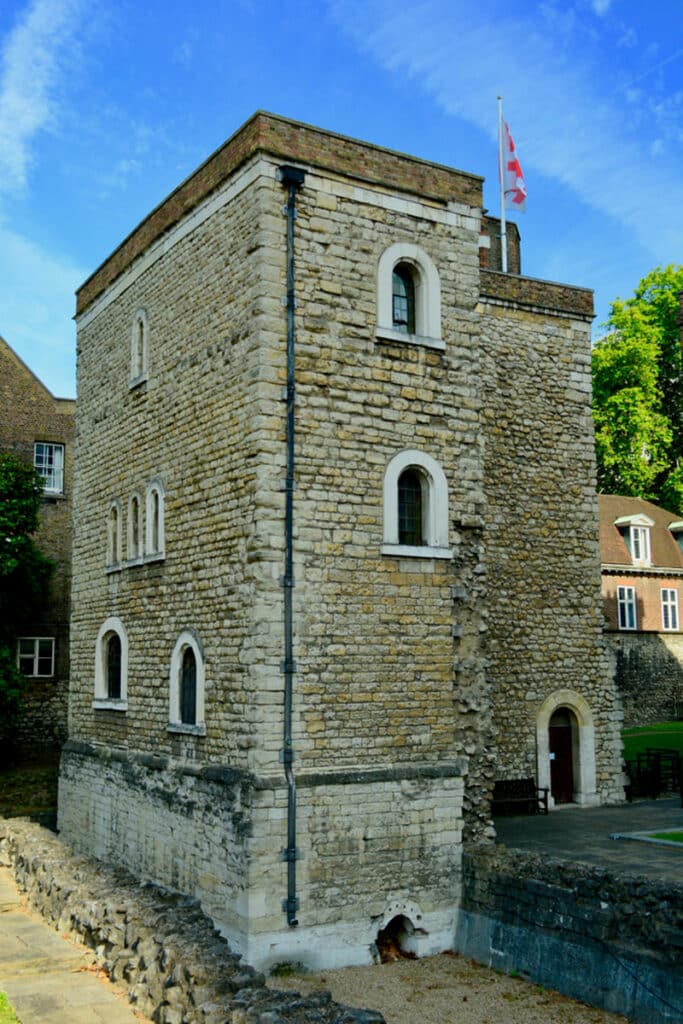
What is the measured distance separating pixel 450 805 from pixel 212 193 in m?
9.57

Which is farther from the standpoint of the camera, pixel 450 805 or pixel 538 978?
pixel 450 805

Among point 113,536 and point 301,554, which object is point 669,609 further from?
point 301,554

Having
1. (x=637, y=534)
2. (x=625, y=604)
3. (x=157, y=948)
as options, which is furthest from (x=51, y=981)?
(x=637, y=534)

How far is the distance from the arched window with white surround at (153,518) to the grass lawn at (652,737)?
1545cm

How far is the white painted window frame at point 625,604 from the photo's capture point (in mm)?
36844

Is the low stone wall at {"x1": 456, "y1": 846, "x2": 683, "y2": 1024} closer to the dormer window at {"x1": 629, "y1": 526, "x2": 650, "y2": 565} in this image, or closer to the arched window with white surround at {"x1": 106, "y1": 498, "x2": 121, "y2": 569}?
the arched window with white surround at {"x1": 106, "y1": 498, "x2": 121, "y2": 569}

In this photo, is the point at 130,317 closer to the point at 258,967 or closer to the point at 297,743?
the point at 297,743

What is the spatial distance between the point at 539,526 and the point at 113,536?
825 centimetres

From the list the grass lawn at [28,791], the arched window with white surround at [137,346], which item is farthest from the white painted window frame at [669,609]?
the arched window with white surround at [137,346]

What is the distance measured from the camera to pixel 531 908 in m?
12.8

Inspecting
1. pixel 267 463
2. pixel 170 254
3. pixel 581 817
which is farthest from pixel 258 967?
pixel 170 254

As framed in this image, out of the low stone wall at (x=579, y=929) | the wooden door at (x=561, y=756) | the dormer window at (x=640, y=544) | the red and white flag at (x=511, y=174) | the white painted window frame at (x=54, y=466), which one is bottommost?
the low stone wall at (x=579, y=929)

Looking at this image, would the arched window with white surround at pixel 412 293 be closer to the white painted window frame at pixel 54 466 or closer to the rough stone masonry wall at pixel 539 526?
the rough stone masonry wall at pixel 539 526

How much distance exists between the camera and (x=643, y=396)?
38875 mm
